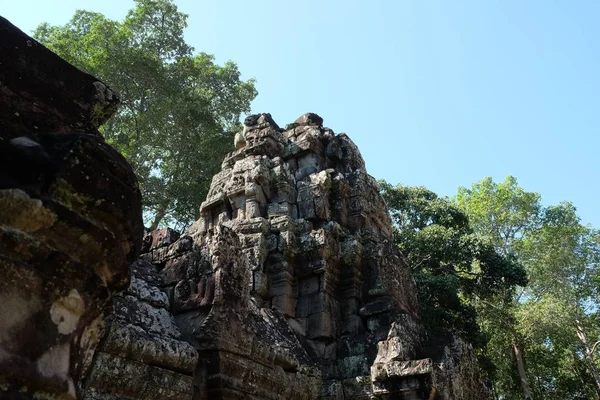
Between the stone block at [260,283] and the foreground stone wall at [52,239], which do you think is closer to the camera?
the foreground stone wall at [52,239]

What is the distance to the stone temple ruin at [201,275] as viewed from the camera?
144 cm

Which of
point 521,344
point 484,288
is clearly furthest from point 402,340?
point 521,344

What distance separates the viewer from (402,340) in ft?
17.3

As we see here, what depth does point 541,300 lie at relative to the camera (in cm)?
2184

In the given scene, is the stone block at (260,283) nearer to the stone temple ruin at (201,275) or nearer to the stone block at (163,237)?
the stone temple ruin at (201,275)

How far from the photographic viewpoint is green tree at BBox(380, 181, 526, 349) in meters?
14.9

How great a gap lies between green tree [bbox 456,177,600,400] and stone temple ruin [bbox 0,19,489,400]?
14453 millimetres

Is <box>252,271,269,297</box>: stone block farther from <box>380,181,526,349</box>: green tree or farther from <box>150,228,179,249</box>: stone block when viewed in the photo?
<box>380,181,526,349</box>: green tree

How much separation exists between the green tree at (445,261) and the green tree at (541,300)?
2366 mm

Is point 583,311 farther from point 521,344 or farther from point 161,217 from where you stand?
point 161,217

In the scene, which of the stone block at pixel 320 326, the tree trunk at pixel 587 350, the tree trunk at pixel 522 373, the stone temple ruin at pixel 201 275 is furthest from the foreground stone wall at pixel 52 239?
the tree trunk at pixel 587 350

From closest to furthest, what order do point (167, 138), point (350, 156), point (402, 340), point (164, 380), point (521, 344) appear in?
point (164, 380) → point (402, 340) → point (350, 156) → point (167, 138) → point (521, 344)

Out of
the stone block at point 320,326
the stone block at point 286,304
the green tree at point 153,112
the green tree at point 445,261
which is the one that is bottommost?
the stone block at point 320,326

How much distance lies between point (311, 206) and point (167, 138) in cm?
1270
